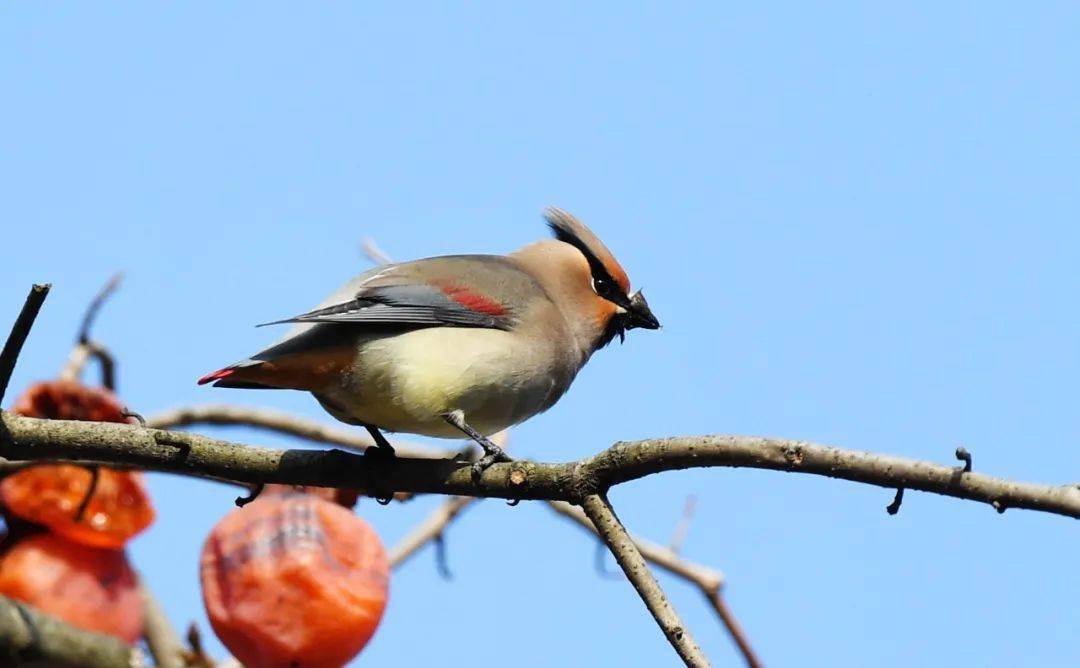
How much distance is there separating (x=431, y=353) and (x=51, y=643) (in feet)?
4.19

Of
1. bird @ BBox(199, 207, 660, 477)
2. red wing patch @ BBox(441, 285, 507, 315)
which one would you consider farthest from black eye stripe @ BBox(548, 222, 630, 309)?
red wing patch @ BBox(441, 285, 507, 315)

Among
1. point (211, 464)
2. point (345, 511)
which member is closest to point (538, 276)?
point (345, 511)

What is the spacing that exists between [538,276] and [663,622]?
91.5 inches

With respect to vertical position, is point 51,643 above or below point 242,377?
below

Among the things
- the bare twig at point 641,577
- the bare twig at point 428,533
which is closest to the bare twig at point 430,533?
the bare twig at point 428,533

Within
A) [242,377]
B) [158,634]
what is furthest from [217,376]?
[158,634]

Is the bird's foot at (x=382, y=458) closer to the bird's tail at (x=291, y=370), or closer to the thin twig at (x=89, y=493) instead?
the bird's tail at (x=291, y=370)

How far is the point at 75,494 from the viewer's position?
4680mm

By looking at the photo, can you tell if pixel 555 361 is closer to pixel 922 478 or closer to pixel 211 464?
pixel 211 464

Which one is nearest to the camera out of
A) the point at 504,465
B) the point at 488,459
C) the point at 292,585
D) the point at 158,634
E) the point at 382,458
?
the point at 504,465

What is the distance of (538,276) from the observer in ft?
17.0

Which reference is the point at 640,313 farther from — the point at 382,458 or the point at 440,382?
the point at 382,458

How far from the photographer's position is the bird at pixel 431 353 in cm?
440

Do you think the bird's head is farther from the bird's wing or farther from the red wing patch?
the red wing patch
